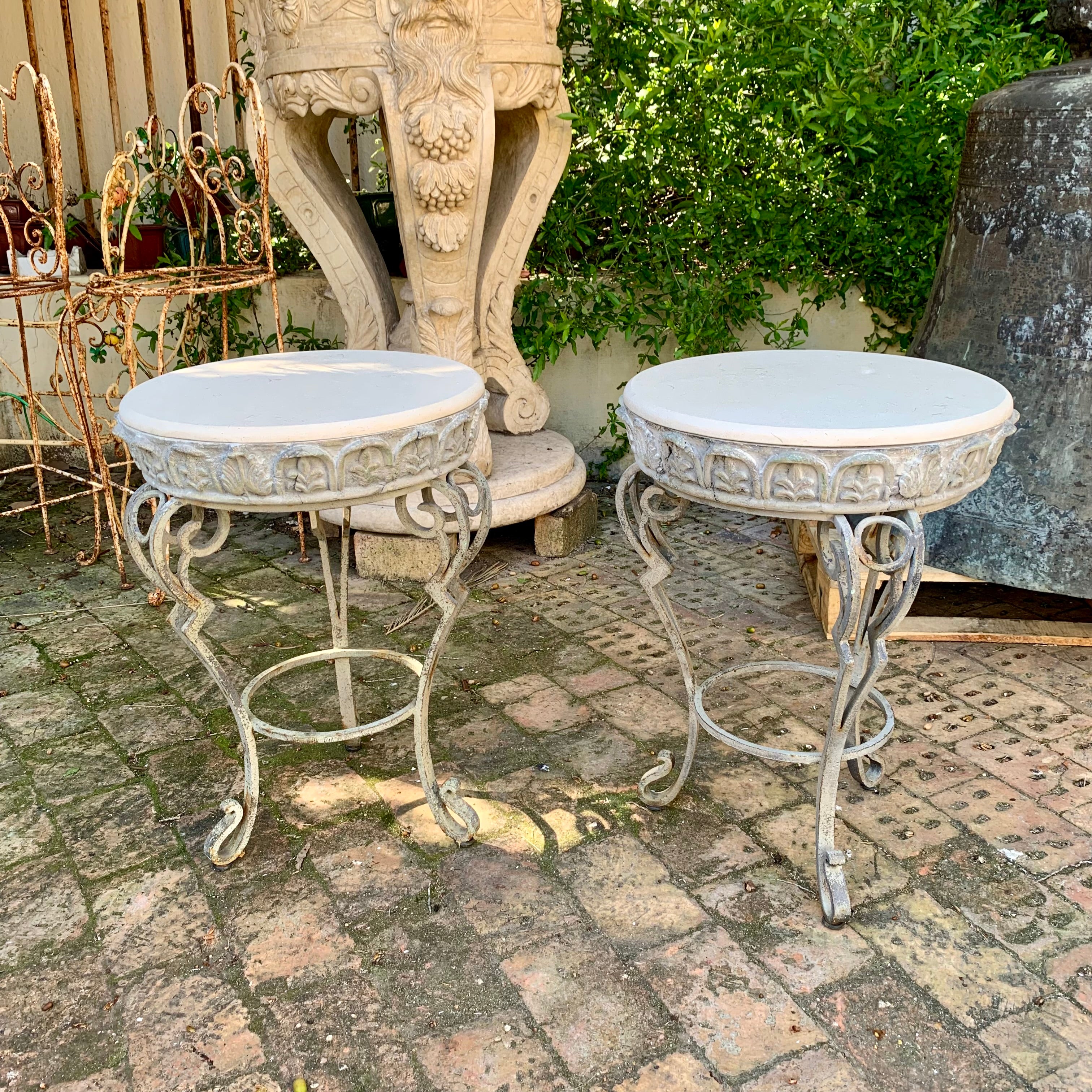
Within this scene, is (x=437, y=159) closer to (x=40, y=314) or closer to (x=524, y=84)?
(x=524, y=84)

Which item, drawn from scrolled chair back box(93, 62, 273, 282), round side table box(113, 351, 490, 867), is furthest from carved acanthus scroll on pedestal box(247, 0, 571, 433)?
round side table box(113, 351, 490, 867)

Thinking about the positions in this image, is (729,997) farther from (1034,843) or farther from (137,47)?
(137,47)

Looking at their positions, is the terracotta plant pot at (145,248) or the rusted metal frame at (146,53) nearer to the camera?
the terracotta plant pot at (145,248)

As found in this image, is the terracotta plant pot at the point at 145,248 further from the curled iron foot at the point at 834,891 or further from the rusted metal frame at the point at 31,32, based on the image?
the curled iron foot at the point at 834,891

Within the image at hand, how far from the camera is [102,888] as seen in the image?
7.20 ft

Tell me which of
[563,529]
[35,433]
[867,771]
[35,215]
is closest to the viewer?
[867,771]

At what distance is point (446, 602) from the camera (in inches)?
87.1

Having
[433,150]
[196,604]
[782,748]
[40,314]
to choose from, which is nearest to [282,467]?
[196,604]

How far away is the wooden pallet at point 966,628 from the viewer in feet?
10.00

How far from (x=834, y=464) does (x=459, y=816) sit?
3.87 feet

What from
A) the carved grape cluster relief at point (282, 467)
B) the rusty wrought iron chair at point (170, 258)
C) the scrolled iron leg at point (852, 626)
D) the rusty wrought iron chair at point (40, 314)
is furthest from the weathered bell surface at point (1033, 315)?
the rusty wrought iron chair at point (40, 314)

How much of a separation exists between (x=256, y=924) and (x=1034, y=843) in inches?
65.9

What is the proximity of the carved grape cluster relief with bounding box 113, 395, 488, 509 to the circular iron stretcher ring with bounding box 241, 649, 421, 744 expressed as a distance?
0.59 metres

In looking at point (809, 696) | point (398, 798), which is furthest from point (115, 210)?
point (809, 696)
